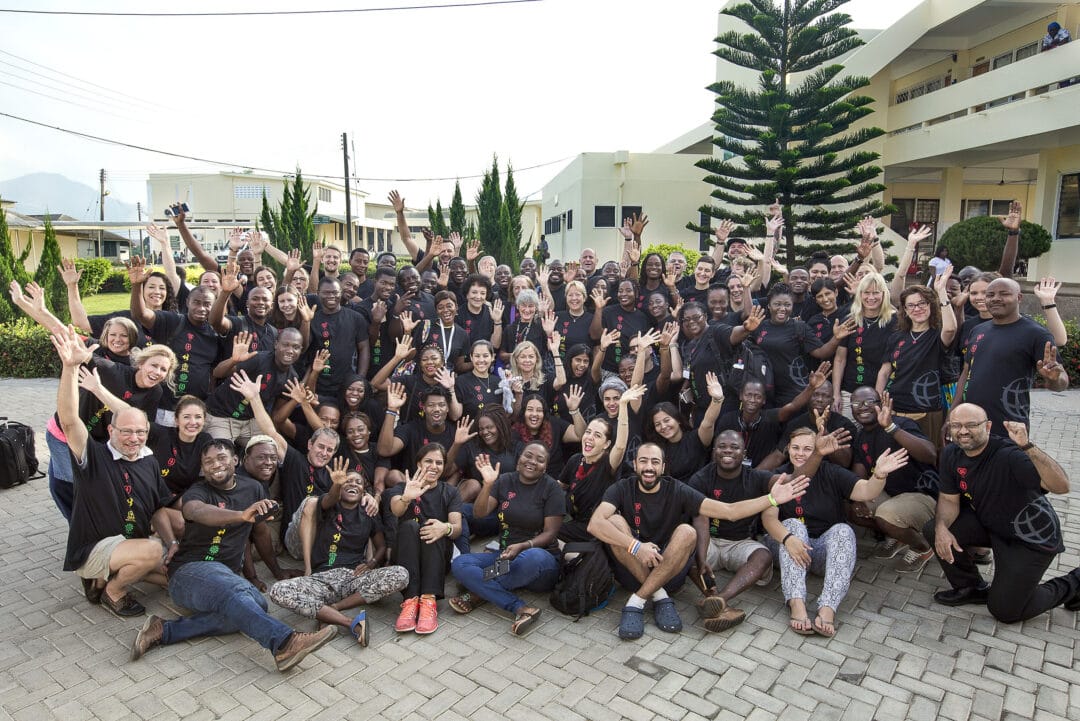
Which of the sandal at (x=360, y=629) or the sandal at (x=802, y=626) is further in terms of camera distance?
the sandal at (x=802, y=626)

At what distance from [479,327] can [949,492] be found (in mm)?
4380

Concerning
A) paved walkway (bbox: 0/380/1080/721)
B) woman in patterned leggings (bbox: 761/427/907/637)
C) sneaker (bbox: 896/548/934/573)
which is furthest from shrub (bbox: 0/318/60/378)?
sneaker (bbox: 896/548/934/573)

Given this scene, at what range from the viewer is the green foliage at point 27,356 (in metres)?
12.3

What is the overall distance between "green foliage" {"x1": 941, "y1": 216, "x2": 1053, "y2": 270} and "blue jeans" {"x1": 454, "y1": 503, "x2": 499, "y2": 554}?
481 inches

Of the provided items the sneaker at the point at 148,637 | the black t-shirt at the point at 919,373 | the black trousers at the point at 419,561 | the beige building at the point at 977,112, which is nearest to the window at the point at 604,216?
the beige building at the point at 977,112

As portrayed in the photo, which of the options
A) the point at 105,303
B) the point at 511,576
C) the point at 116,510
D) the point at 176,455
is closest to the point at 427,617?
the point at 511,576

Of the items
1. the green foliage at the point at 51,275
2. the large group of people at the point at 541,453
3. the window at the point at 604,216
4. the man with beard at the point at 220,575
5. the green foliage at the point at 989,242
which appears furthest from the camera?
the window at the point at 604,216

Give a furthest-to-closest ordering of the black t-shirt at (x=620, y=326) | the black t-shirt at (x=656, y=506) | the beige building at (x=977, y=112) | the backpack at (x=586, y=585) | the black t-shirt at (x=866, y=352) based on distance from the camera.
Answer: the beige building at (x=977, y=112) → the black t-shirt at (x=620, y=326) → the black t-shirt at (x=866, y=352) → the black t-shirt at (x=656, y=506) → the backpack at (x=586, y=585)

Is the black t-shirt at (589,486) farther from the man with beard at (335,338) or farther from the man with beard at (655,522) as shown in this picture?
the man with beard at (335,338)

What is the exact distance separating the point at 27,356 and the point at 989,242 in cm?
1745

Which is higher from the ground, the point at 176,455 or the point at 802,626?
the point at 176,455

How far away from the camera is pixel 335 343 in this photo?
255 inches

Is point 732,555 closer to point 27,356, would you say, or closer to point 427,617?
point 427,617

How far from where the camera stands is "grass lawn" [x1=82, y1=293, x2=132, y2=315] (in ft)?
68.5
